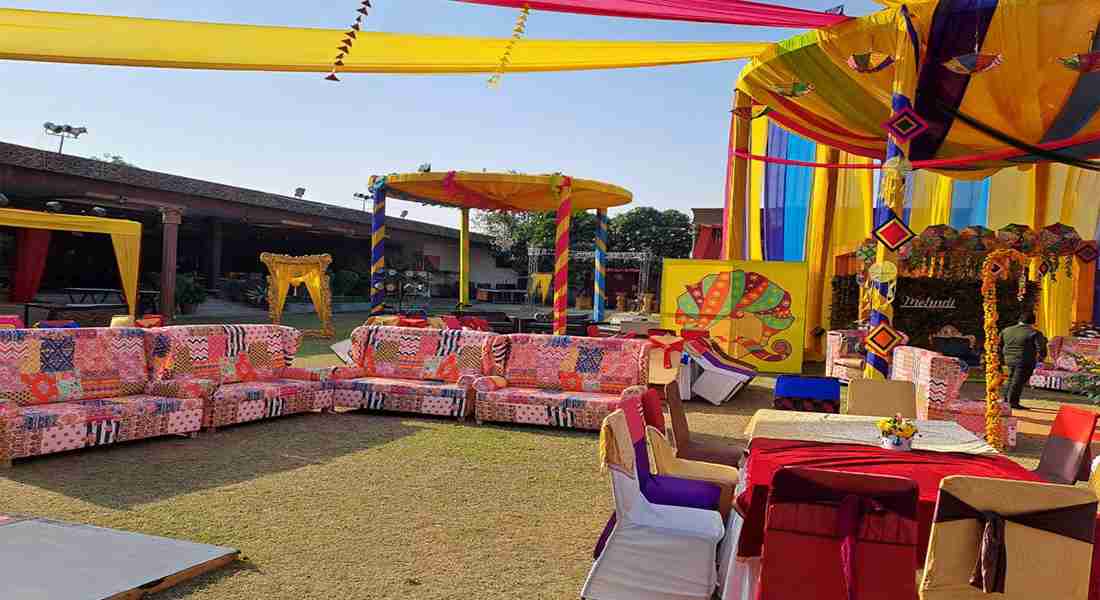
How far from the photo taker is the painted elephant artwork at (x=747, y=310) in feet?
43.1

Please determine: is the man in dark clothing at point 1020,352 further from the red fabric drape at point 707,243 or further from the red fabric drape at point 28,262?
the red fabric drape at point 707,243

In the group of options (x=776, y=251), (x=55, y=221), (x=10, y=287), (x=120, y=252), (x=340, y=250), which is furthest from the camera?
(x=340, y=250)

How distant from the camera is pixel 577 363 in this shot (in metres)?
8.26

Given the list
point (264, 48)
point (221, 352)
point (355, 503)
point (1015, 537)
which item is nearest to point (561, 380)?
point (221, 352)

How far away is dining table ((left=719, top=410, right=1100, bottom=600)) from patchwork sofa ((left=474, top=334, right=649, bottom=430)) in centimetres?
266

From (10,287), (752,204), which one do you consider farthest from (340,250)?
(752,204)

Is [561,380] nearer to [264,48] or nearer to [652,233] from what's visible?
[264,48]

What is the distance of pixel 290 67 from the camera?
627cm

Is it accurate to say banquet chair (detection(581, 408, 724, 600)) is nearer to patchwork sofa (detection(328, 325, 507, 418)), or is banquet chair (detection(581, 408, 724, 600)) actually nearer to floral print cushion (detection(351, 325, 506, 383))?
patchwork sofa (detection(328, 325, 507, 418))

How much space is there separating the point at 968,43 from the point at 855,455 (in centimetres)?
511

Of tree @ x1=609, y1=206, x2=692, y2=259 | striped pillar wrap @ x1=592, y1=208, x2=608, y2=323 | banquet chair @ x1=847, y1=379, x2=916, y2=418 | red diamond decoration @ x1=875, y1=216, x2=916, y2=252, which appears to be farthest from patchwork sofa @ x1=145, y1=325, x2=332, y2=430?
tree @ x1=609, y1=206, x2=692, y2=259

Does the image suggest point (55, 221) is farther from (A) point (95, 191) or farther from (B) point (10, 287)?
(B) point (10, 287)

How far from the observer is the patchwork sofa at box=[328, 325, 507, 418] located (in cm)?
808

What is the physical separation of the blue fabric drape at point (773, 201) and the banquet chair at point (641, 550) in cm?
1409
